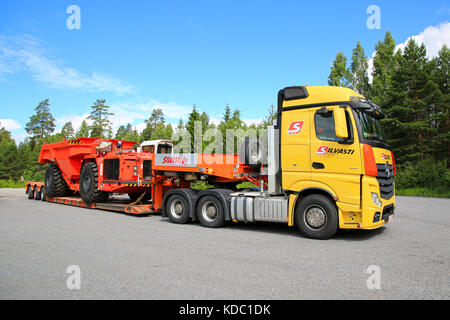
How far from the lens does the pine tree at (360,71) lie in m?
41.2

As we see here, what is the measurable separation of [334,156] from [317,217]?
4.57 feet

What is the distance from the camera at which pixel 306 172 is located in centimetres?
748

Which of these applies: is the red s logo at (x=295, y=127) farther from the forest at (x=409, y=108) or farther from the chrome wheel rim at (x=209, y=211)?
the forest at (x=409, y=108)

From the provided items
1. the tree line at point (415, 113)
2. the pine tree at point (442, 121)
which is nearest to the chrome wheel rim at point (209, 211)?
the tree line at point (415, 113)

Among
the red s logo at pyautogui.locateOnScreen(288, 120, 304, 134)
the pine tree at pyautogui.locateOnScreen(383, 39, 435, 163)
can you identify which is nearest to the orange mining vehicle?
the red s logo at pyautogui.locateOnScreen(288, 120, 304, 134)

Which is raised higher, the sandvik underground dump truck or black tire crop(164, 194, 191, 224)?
the sandvik underground dump truck

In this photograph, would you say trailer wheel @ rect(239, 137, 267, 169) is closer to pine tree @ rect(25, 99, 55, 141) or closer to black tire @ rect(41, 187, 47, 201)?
black tire @ rect(41, 187, 47, 201)

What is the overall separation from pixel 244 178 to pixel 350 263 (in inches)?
169

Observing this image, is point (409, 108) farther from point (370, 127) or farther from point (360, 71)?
point (370, 127)

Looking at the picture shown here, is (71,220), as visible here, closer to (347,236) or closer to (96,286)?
(96,286)

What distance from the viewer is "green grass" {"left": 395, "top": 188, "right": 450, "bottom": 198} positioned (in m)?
20.9

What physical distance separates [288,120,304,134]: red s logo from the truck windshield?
1255 millimetres
